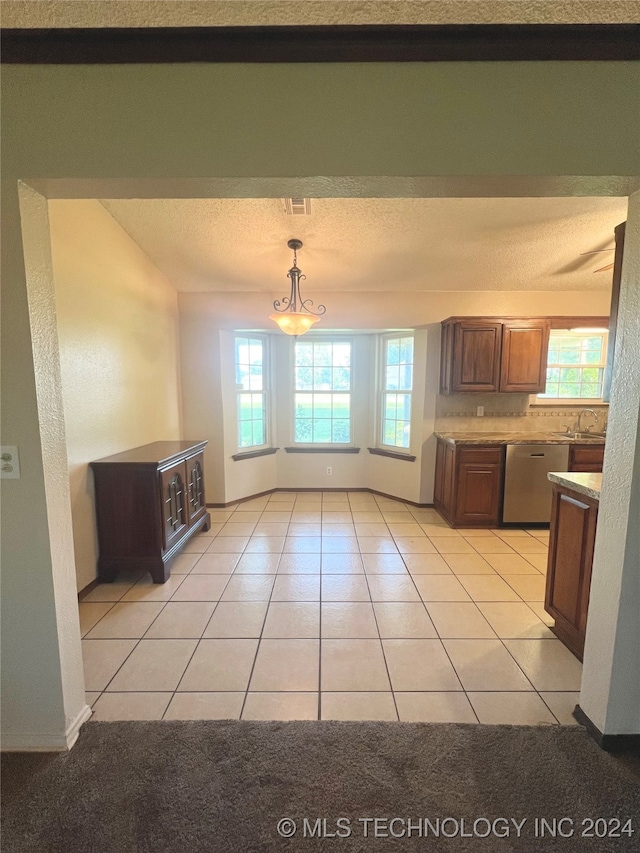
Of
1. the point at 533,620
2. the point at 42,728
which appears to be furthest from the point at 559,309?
the point at 42,728

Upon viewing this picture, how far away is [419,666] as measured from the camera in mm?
1829

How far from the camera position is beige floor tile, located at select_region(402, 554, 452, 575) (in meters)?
2.78

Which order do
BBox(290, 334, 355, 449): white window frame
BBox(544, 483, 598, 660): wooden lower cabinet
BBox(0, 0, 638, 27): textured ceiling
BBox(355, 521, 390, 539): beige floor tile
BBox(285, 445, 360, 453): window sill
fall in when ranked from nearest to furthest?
1. BBox(0, 0, 638, 27): textured ceiling
2. BBox(544, 483, 598, 660): wooden lower cabinet
3. BBox(355, 521, 390, 539): beige floor tile
4. BBox(290, 334, 355, 449): white window frame
5. BBox(285, 445, 360, 453): window sill

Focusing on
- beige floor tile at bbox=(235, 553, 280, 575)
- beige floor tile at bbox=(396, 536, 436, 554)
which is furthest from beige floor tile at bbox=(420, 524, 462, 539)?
beige floor tile at bbox=(235, 553, 280, 575)

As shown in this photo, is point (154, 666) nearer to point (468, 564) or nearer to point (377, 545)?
point (377, 545)

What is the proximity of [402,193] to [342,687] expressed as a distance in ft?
7.00

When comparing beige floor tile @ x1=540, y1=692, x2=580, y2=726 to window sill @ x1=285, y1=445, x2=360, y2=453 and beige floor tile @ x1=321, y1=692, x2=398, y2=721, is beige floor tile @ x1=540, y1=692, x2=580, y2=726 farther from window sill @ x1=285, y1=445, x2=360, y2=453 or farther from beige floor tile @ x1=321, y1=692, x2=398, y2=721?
window sill @ x1=285, y1=445, x2=360, y2=453

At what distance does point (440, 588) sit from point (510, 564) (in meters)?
0.79

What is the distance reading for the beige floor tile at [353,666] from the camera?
171 cm

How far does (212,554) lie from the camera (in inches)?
120

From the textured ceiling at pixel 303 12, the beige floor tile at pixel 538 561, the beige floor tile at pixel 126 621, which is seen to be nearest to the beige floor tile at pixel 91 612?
the beige floor tile at pixel 126 621

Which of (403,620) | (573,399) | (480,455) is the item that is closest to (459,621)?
(403,620)

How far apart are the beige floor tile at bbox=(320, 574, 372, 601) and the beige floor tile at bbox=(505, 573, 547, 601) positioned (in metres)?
1.08

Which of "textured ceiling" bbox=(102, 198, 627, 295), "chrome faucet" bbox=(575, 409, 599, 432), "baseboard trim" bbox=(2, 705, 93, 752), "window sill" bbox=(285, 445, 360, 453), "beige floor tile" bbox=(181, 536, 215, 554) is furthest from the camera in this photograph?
"window sill" bbox=(285, 445, 360, 453)
